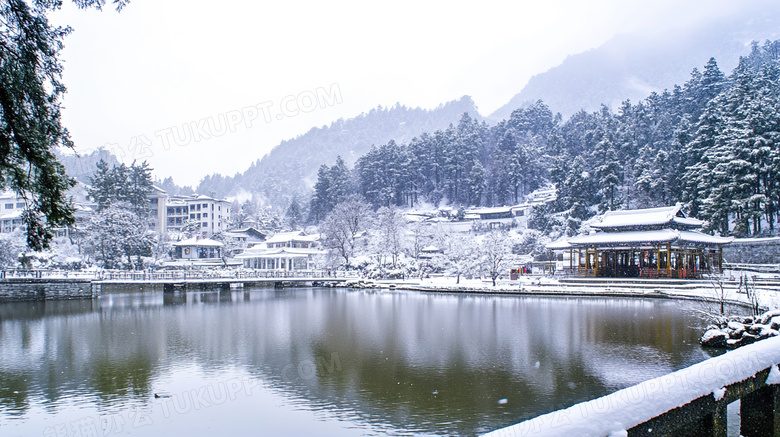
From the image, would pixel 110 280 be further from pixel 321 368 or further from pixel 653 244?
pixel 653 244

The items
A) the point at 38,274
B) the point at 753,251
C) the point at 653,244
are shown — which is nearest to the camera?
the point at 38,274

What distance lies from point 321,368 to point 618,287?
24684mm

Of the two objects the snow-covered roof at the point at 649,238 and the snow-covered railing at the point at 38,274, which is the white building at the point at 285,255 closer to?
the snow-covered railing at the point at 38,274

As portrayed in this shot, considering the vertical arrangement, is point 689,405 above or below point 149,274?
above

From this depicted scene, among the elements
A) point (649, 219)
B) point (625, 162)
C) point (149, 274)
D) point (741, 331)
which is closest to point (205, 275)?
point (149, 274)

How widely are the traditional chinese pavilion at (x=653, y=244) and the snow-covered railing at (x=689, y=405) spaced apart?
30.2 m

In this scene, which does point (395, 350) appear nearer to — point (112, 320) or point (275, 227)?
point (112, 320)

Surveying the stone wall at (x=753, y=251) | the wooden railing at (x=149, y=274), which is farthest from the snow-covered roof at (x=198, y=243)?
the stone wall at (x=753, y=251)

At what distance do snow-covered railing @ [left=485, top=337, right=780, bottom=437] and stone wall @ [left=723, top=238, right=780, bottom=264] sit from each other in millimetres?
34449

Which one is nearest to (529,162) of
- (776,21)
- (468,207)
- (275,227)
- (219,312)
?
(468,207)

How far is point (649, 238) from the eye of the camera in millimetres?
32094

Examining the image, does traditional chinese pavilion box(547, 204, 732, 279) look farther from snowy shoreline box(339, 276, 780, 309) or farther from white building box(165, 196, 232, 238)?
white building box(165, 196, 232, 238)

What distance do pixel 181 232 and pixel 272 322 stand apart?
1896 inches

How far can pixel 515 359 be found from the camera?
1246cm
